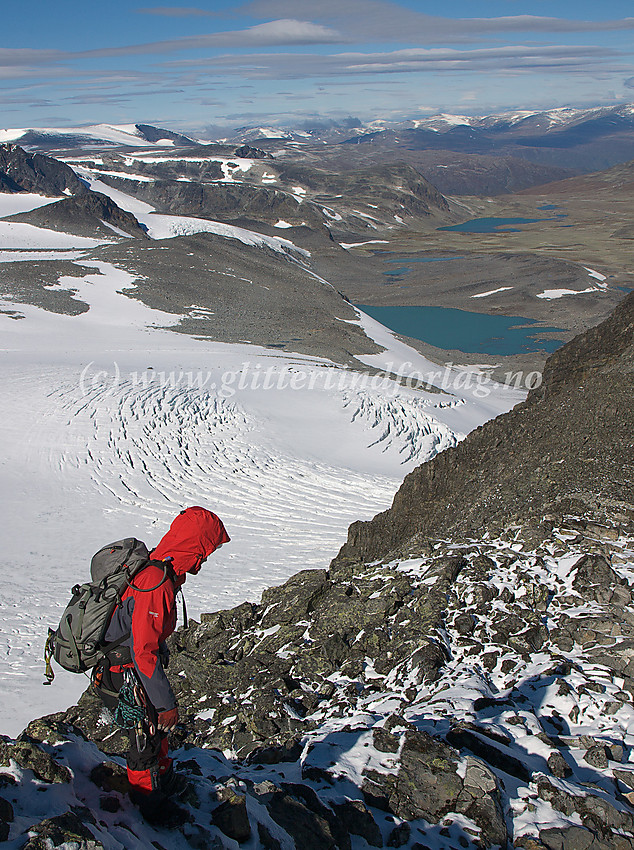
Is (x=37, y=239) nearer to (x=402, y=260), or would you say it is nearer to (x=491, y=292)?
(x=491, y=292)

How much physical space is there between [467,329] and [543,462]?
5350 cm

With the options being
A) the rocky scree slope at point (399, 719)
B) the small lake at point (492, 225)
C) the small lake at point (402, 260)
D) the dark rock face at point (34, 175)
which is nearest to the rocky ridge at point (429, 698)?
the rocky scree slope at point (399, 719)

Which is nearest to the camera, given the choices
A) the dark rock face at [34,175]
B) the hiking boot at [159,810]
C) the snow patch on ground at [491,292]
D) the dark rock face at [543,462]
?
the hiking boot at [159,810]

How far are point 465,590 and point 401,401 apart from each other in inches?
791

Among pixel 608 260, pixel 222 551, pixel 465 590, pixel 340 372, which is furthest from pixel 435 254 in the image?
pixel 465 590

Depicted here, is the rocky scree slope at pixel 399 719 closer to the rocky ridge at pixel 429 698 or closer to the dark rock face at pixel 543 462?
the rocky ridge at pixel 429 698

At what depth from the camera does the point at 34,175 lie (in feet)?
335

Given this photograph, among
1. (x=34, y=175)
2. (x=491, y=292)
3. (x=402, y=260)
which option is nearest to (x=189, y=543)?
(x=491, y=292)

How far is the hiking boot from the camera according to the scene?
11.9 ft

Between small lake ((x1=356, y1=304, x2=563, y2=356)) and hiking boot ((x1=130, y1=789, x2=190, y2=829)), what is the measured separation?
52.2m

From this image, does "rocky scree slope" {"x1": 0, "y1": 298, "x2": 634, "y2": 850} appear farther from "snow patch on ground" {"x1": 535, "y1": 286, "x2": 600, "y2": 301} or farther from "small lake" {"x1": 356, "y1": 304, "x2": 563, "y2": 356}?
"snow patch on ground" {"x1": 535, "y1": 286, "x2": 600, "y2": 301}

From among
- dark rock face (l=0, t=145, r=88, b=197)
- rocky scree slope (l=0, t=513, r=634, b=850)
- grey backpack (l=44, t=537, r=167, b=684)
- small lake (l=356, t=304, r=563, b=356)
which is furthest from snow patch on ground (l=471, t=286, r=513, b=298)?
grey backpack (l=44, t=537, r=167, b=684)

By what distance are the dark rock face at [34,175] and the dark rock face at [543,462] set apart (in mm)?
101777

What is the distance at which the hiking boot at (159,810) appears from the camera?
362 centimetres
